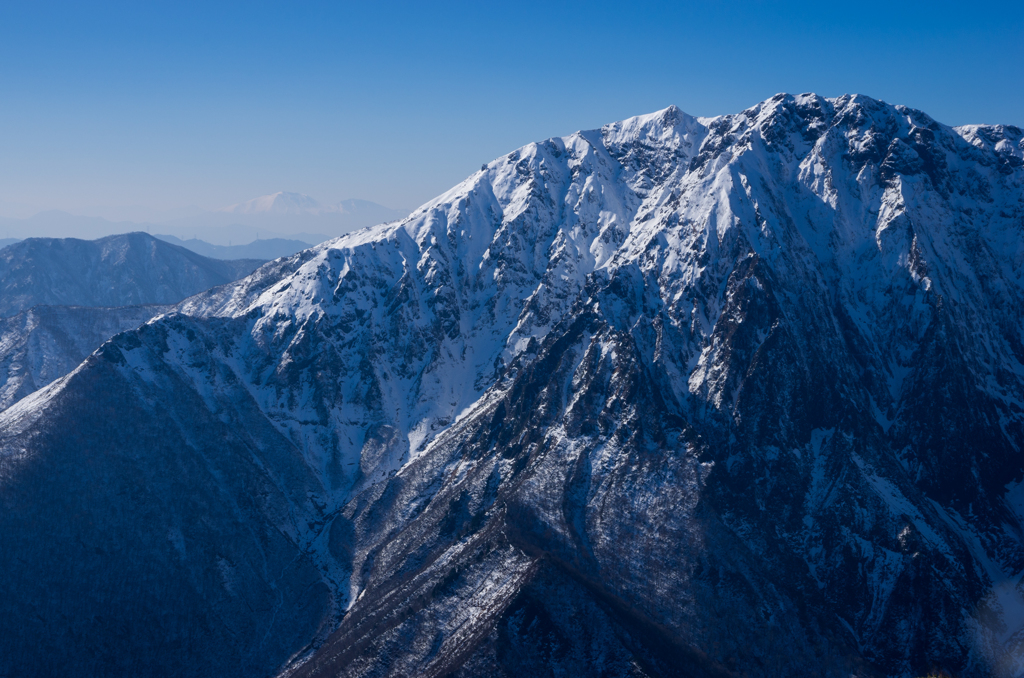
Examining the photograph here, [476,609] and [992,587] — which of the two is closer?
[476,609]

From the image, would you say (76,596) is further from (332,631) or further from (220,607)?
(332,631)

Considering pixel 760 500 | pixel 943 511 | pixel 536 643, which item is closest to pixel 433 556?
pixel 536 643

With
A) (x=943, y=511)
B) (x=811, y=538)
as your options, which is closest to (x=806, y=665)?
(x=811, y=538)

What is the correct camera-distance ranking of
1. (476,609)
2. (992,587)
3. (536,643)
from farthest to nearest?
(992,587) → (476,609) → (536,643)

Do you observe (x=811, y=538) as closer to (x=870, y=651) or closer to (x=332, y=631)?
(x=870, y=651)

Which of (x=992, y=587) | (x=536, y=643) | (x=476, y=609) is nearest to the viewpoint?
(x=536, y=643)

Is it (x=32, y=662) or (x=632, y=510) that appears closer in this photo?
(x=32, y=662)

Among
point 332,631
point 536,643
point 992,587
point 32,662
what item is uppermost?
point 32,662

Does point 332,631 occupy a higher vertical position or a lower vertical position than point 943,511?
higher

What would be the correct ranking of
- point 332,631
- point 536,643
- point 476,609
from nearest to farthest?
point 536,643 → point 476,609 → point 332,631
